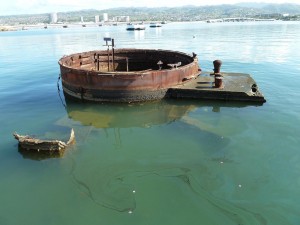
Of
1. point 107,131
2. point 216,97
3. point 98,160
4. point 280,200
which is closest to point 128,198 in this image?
point 98,160

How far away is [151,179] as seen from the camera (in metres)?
9.15

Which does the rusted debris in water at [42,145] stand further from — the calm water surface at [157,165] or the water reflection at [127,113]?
the water reflection at [127,113]

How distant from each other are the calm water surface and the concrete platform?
45cm

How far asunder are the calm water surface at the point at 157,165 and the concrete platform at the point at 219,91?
1.47ft

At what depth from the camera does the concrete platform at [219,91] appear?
51.3 ft

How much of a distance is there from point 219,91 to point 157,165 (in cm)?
735

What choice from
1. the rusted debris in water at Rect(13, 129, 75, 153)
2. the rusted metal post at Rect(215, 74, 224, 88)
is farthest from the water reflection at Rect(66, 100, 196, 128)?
the rusted debris in water at Rect(13, 129, 75, 153)

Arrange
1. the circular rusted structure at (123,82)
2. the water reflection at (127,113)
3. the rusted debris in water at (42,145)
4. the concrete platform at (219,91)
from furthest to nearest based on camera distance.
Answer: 1. the concrete platform at (219,91)
2. the circular rusted structure at (123,82)
3. the water reflection at (127,113)
4. the rusted debris in water at (42,145)

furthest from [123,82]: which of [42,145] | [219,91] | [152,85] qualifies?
→ [42,145]

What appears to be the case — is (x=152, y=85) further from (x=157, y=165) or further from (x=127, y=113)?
(x=157, y=165)

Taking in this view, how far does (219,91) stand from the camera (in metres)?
15.7

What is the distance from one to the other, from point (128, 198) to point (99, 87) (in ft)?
28.7

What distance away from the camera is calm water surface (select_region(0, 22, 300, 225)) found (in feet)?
25.4

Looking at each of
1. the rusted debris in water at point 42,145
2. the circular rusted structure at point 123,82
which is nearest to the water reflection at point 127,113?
the circular rusted structure at point 123,82
